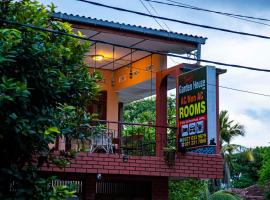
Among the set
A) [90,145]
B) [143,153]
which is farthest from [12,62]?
[143,153]

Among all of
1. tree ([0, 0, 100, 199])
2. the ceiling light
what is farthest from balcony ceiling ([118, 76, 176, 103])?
tree ([0, 0, 100, 199])

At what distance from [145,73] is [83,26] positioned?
11.3 ft

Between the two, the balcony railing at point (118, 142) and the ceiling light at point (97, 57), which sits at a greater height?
the ceiling light at point (97, 57)

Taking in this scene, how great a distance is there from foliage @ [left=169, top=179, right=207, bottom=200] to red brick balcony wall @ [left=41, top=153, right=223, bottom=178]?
A: 22.5 feet

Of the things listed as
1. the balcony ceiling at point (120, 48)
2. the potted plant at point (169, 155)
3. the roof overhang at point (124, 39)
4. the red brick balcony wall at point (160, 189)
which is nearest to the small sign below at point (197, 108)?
the potted plant at point (169, 155)

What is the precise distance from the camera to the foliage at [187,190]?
24.2 meters

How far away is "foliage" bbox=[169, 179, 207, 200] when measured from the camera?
24.2m

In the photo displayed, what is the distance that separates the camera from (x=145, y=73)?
19.0 m

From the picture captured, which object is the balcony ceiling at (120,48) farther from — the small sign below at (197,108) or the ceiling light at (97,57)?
the small sign below at (197,108)

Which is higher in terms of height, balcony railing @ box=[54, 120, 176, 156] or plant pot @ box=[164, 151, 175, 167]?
balcony railing @ box=[54, 120, 176, 156]

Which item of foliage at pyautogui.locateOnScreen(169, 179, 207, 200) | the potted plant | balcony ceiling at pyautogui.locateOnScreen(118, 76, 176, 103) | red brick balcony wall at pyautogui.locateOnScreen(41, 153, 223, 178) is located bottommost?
foliage at pyautogui.locateOnScreen(169, 179, 207, 200)

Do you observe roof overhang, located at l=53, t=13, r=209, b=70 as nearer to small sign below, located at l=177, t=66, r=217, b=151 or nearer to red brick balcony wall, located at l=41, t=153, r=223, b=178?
small sign below, located at l=177, t=66, r=217, b=151

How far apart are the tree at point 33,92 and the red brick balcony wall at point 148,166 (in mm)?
1974

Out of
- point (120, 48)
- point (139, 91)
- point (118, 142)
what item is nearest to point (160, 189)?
point (118, 142)
